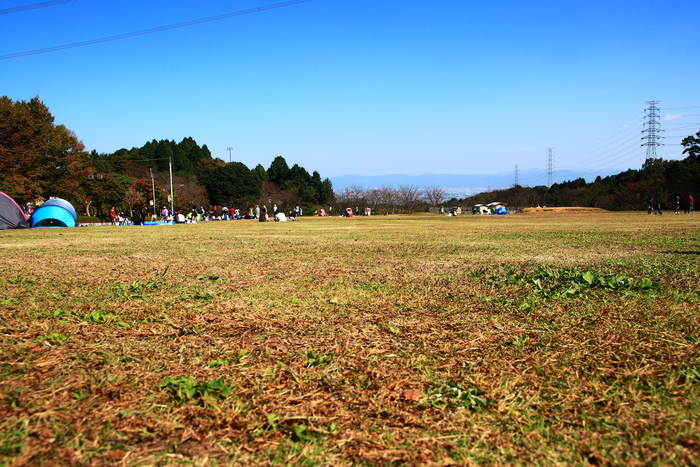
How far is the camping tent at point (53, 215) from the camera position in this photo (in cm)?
2492

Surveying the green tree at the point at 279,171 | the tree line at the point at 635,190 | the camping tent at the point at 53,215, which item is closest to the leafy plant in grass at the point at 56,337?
the camping tent at the point at 53,215

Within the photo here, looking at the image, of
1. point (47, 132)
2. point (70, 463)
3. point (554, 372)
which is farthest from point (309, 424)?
point (47, 132)

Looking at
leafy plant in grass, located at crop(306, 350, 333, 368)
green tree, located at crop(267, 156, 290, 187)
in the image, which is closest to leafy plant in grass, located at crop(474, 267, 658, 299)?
leafy plant in grass, located at crop(306, 350, 333, 368)

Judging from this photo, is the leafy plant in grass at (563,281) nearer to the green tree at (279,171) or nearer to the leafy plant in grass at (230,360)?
the leafy plant in grass at (230,360)

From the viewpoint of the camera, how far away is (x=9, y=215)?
2308 cm

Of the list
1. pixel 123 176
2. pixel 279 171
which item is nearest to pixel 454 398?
pixel 123 176

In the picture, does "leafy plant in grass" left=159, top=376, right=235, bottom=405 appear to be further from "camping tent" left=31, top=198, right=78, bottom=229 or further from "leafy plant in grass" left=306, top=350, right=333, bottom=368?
"camping tent" left=31, top=198, right=78, bottom=229

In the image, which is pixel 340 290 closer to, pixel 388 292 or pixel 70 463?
pixel 388 292

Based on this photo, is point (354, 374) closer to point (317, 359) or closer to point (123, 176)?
point (317, 359)

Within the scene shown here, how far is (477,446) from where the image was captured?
1687 mm

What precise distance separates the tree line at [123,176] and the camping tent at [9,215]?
12.1 metres

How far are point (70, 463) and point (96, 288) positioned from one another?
3.71 metres

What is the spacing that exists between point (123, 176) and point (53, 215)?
34.2 m

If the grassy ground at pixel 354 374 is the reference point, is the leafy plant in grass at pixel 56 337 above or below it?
above
